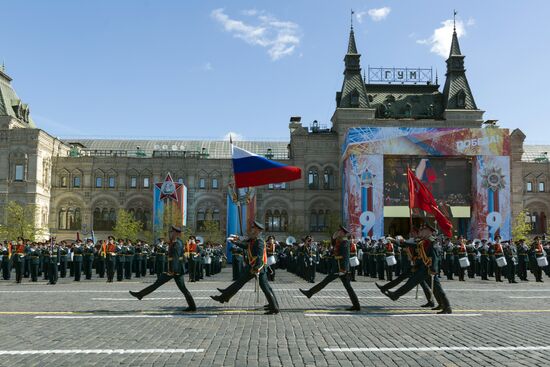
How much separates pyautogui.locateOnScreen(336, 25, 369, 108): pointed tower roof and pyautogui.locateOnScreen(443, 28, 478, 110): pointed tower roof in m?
9.29

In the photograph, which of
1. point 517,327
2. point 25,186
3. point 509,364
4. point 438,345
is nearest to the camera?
point 509,364

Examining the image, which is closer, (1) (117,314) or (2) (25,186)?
(1) (117,314)

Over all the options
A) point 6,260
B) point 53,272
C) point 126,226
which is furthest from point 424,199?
point 126,226

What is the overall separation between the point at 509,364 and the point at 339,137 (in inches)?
2134

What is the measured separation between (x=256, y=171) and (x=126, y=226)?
1658 inches

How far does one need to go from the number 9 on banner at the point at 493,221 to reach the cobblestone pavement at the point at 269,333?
37.2 m

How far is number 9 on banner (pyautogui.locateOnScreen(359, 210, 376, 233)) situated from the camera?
5031cm

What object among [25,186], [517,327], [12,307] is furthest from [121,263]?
[25,186]

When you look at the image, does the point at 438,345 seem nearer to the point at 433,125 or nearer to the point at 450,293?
the point at 450,293

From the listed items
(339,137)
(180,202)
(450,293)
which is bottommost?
(450,293)

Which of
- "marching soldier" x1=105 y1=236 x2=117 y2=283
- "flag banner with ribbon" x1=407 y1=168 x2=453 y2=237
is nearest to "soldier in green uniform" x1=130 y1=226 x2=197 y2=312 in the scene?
"flag banner with ribbon" x1=407 y1=168 x2=453 y2=237

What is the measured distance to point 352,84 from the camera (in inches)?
2522

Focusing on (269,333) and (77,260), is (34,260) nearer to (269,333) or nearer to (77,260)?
(77,260)

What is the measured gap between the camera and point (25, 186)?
5734 centimetres
